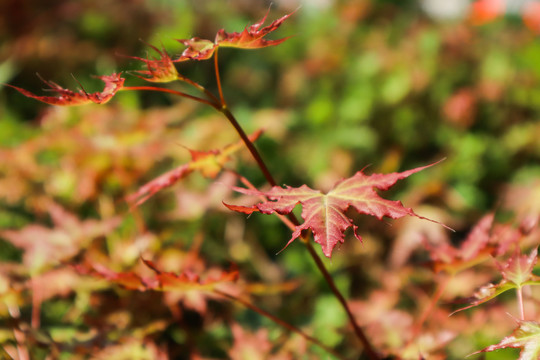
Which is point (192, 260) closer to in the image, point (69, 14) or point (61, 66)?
point (61, 66)

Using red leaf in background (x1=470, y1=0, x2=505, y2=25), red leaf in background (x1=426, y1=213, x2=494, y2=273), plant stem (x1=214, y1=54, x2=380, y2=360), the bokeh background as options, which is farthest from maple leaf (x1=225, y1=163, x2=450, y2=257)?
red leaf in background (x1=470, y1=0, x2=505, y2=25)

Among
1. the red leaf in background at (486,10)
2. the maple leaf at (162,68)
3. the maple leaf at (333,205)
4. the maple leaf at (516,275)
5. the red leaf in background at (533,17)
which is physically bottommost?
the maple leaf at (516,275)

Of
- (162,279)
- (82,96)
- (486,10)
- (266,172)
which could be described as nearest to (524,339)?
(266,172)

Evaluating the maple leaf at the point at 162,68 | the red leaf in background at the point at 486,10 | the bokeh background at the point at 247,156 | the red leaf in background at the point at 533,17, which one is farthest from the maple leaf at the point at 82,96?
the red leaf in background at the point at 533,17

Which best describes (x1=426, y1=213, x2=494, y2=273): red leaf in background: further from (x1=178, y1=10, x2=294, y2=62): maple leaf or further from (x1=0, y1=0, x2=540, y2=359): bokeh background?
(x1=178, y1=10, x2=294, y2=62): maple leaf

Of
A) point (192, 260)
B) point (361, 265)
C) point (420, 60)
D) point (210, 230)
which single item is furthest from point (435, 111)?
point (192, 260)

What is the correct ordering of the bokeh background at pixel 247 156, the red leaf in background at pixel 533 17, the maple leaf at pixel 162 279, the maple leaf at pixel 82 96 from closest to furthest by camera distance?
the maple leaf at pixel 82 96 < the maple leaf at pixel 162 279 < the bokeh background at pixel 247 156 < the red leaf in background at pixel 533 17

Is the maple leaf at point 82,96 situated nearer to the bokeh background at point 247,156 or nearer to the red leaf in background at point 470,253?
the bokeh background at point 247,156
